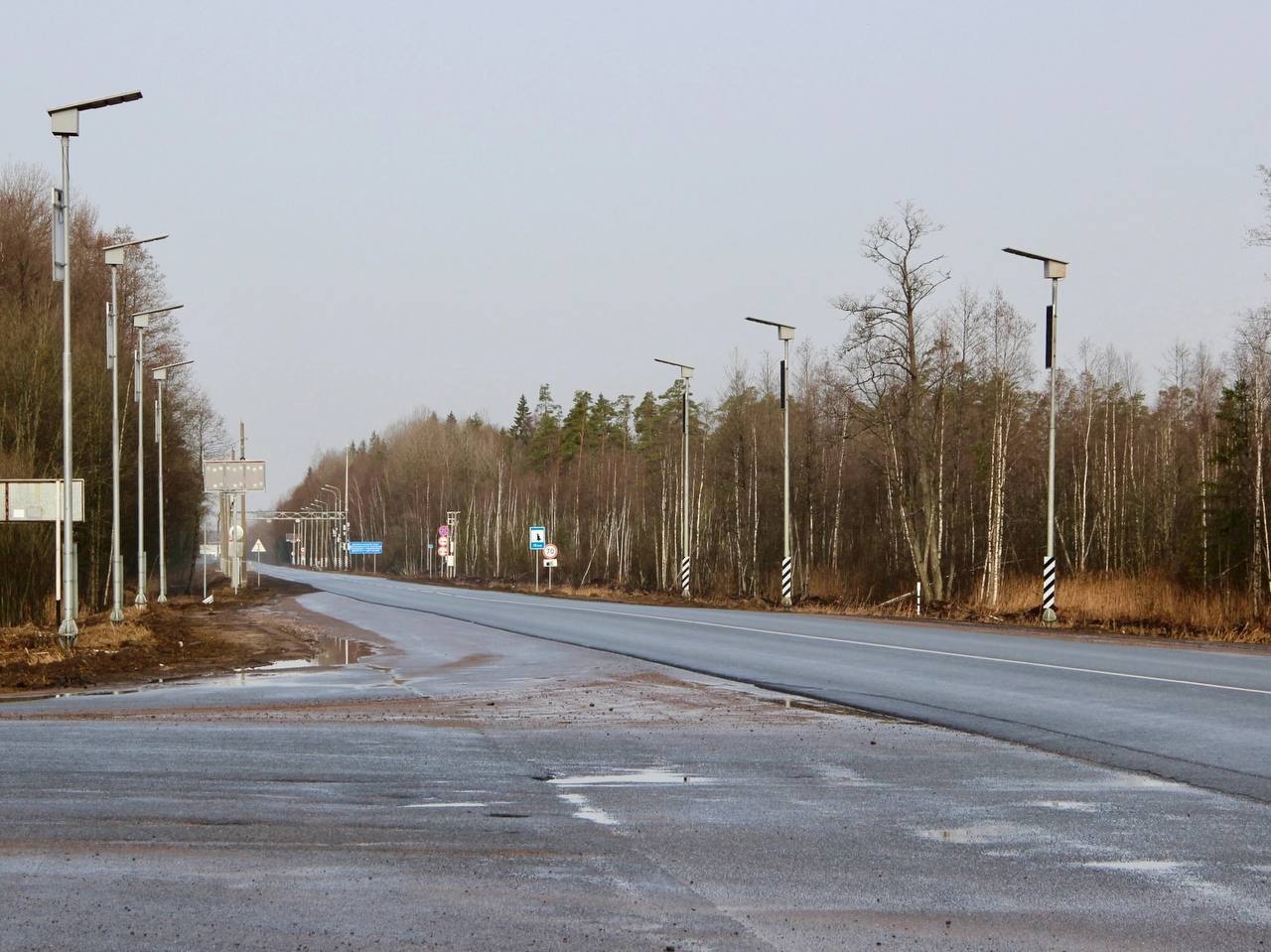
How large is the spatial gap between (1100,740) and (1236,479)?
2053 inches

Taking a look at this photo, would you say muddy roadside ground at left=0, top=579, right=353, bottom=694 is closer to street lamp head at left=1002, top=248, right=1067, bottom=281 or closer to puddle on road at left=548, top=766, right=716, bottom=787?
puddle on road at left=548, top=766, right=716, bottom=787

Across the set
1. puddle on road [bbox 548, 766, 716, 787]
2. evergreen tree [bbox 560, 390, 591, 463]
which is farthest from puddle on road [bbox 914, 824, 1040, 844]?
evergreen tree [bbox 560, 390, 591, 463]

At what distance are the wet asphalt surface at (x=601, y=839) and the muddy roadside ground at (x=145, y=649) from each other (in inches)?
252

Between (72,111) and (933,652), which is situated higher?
(72,111)

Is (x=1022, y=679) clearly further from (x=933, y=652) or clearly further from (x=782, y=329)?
(x=782, y=329)

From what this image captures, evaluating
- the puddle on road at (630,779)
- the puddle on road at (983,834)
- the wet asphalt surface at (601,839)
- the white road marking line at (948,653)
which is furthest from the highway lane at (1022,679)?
the puddle on road at (630,779)

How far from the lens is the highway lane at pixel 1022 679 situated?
1169 centimetres

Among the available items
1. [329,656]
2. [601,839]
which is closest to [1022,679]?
[601,839]

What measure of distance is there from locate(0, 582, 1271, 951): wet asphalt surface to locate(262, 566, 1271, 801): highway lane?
92 centimetres

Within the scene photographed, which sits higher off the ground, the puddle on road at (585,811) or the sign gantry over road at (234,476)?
the sign gantry over road at (234,476)

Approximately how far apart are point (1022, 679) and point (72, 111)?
17.9 m

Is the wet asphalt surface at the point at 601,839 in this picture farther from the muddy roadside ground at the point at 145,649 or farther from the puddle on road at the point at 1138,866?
the muddy roadside ground at the point at 145,649

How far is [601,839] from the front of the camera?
793 centimetres

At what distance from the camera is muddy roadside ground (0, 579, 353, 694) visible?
20.1 meters
